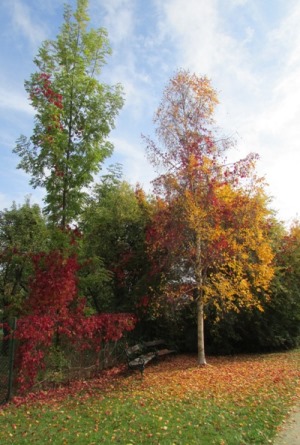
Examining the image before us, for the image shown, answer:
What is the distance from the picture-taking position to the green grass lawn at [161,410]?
5434 mm

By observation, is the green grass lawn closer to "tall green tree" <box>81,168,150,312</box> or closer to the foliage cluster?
the foliage cluster

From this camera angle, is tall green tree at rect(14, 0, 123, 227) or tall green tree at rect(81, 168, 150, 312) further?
tall green tree at rect(81, 168, 150, 312)

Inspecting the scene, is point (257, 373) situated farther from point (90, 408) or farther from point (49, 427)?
point (49, 427)

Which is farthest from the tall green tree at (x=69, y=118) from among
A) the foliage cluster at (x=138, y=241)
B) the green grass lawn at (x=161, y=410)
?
the green grass lawn at (x=161, y=410)

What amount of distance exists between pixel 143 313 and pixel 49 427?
7.96 metres

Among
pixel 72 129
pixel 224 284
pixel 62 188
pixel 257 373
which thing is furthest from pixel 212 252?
→ pixel 72 129

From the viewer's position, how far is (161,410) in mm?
6605

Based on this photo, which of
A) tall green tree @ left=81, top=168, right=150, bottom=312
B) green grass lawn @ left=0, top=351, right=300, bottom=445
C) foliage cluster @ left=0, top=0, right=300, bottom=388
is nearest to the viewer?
green grass lawn @ left=0, top=351, right=300, bottom=445

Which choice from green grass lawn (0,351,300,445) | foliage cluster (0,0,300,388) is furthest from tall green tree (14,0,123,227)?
green grass lawn (0,351,300,445)

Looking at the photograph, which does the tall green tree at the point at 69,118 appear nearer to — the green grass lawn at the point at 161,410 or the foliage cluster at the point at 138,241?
the foliage cluster at the point at 138,241

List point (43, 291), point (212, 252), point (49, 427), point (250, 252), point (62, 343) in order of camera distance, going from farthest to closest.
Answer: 1. point (250, 252)
2. point (212, 252)
3. point (62, 343)
4. point (43, 291)
5. point (49, 427)

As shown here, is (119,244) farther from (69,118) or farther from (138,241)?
(69,118)

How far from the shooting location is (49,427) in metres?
6.05

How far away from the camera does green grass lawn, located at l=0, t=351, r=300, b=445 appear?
5.43 meters
